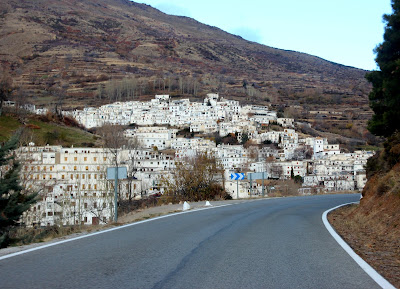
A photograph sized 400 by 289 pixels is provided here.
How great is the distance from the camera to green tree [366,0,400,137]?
1688cm

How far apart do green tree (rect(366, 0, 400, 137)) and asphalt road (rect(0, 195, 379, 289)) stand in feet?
28.3

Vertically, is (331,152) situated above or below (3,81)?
below

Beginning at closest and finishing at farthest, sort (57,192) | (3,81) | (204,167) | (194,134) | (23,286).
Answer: (23,286)
(204,167)
(57,192)
(3,81)
(194,134)

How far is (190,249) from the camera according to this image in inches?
318

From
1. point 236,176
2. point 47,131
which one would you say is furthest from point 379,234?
point 47,131

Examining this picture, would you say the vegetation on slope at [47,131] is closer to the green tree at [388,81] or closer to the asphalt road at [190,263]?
the green tree at [388,81]

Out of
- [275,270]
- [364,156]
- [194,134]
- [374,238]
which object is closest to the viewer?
[275,270]

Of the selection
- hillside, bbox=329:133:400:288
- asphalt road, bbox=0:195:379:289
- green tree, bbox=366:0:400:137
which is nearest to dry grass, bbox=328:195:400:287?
hillside, bbox=329:133:400:288

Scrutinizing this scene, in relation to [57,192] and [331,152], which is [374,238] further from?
[331,152]

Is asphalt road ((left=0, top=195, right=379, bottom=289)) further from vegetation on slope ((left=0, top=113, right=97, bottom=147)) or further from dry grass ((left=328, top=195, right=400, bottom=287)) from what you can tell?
vegetation on slope ((left=0, top=113, right=97, bottom=147))

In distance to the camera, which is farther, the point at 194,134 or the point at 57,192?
the point at 194,134

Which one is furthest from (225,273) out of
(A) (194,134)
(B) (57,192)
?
(A) (194,134)

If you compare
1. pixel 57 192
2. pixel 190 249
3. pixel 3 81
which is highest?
pixel 3 81

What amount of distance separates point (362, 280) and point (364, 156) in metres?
123
